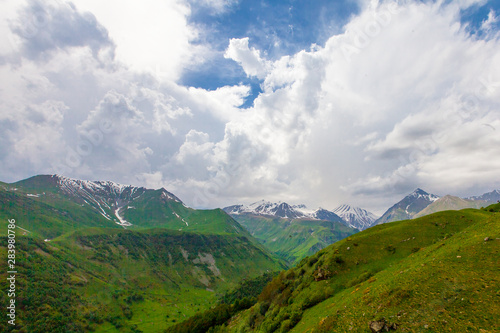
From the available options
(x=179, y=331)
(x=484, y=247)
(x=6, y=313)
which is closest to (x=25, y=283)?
(x=6, y=313)

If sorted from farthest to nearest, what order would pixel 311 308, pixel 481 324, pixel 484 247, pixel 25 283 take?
pixel 25 283 < pixel 311 308 < pixel 484 247 < pixel 481 324

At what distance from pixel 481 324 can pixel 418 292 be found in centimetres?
681

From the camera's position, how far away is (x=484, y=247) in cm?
2812

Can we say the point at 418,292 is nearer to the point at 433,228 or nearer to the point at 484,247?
the point at 484,247

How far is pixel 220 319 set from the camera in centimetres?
11025

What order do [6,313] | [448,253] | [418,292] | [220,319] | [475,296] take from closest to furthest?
[475,296]
[418,292]
[448,253]
[220,319]
[6,313]

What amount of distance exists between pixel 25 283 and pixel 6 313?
4721 cm

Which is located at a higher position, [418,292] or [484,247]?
[484,247]

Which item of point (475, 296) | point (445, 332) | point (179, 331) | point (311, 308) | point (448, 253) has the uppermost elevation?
point (448, 253)

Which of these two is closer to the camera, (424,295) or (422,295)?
(424,295)

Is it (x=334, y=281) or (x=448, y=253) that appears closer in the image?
(x=448, y=253)

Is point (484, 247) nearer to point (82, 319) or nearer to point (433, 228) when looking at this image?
point (433, 228)

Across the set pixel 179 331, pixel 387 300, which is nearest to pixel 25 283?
pixel 179 331

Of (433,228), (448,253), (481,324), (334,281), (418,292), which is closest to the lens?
Result: (481,324)
